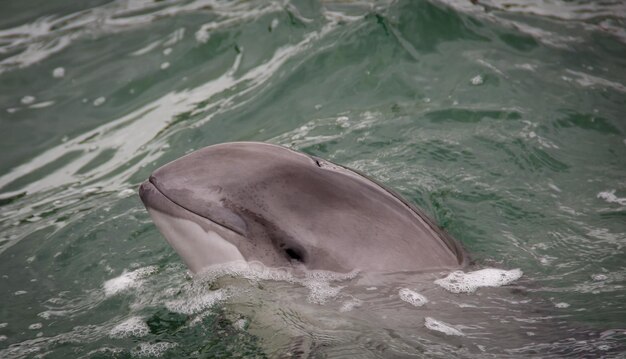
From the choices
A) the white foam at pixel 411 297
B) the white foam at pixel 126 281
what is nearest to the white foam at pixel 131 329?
the white foam at pixel 126 281

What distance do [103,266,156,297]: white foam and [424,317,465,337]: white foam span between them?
234 cm

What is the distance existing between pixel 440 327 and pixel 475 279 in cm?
48

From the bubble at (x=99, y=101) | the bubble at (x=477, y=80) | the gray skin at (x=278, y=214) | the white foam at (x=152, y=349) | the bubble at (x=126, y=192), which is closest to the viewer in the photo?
the gray skin at (x=278, y=214)

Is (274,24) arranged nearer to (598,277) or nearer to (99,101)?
(99,101)

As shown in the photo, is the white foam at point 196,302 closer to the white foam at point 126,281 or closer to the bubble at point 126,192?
the white foam at point 126,281

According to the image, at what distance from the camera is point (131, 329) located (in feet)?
15.7

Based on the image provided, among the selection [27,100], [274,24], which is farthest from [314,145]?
[27,100]

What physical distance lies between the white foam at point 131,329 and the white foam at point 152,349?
0.52ft

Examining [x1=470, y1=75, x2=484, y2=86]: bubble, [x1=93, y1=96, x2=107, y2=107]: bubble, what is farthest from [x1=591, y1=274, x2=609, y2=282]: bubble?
[x1=93, y1=96, x2=107, y2=107]: bubble

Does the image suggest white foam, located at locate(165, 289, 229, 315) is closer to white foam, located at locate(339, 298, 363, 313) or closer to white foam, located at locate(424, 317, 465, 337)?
white foam, located at locate(339, 298, 363, 313)

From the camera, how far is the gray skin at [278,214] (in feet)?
13.5

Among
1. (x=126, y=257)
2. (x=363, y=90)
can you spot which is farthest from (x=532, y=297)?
(x=363, y=90)

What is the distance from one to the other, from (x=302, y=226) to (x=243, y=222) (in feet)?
1.10

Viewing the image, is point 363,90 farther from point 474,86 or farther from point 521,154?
point 521,154
